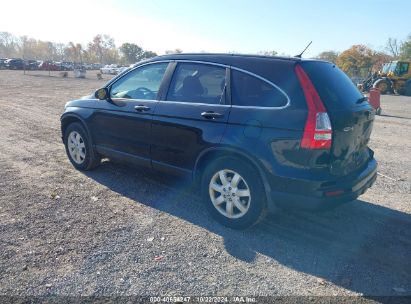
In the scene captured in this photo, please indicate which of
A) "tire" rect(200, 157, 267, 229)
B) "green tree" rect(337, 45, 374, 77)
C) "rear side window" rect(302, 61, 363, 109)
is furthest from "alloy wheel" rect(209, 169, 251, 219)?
"green tree" rect(337, 45, 374, 77)

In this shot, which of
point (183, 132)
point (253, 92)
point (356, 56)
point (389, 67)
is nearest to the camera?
point (253, 92)

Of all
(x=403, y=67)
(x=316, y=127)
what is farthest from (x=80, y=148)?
(x=403, y=67)

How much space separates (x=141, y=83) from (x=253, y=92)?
6.08 ft

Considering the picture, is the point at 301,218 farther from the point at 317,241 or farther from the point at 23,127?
the point at 23,127

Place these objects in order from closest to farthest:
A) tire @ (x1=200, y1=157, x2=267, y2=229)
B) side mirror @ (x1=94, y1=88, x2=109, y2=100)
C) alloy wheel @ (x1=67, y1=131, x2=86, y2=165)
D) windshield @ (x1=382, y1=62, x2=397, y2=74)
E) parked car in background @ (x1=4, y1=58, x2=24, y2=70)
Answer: tire @ (x1=200, y1=157, x2=267, y2=229)
side mirror @ (x1=94, y1=88, x2=109, y2=100)
alloy wheel @ (x1=67, y1=131, x2=86, y2=165)
windshield @ (x1=382, y1=62, x2=397, y2=74)
parked car in background @ (x1=4, y1=58, x2=24, y2=70)

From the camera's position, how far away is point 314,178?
3.28m

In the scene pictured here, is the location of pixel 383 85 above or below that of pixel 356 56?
below

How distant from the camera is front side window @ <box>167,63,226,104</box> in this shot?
3.89 m

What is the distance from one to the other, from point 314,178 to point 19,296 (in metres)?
2.73

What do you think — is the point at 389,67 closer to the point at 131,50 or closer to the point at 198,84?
the point at 198,84

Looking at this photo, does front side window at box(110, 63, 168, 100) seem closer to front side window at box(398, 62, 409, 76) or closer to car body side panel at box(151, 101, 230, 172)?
car body side panel at box(151, 101, 230, 172)

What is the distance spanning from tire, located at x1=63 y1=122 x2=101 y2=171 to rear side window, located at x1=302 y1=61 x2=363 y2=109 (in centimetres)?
354

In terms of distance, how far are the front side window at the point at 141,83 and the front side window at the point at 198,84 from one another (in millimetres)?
294

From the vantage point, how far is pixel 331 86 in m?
3.52
